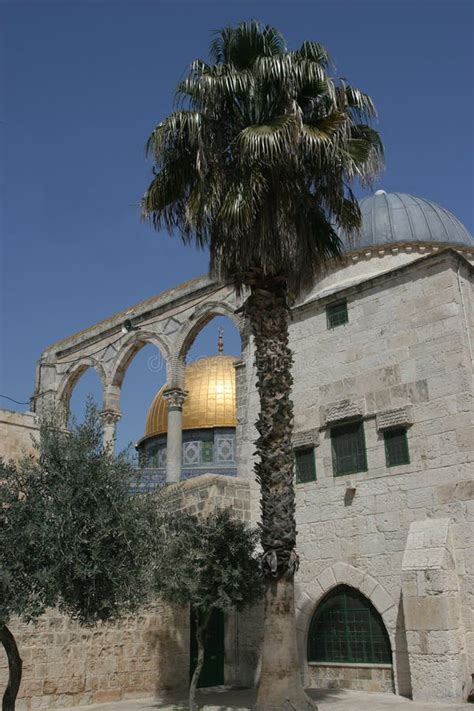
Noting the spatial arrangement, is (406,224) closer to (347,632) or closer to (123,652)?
(347,632)

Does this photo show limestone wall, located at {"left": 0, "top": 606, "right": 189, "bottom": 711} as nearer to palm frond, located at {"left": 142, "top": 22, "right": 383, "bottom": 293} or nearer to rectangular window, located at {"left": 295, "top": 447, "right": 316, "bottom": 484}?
rectangular window, located at {"left": 295, "top": 447, "right": 316, "bottom": 484}

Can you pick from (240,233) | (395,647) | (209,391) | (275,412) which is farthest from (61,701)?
(209,391)

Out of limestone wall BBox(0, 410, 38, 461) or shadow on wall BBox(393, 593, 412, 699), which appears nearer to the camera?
shadow on wall BBox(393, 593, 412, 699)

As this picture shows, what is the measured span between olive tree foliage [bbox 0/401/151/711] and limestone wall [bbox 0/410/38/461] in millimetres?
7829

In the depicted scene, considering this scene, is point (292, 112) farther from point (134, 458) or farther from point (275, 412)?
point (134, 458)

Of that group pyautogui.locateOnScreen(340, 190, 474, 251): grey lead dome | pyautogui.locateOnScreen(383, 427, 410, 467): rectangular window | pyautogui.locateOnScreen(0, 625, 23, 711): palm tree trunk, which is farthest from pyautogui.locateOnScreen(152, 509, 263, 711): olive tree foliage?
pyautogui.locateOnScreen(340, 190, 474, 251): grey lead dome

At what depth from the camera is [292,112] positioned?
9305mm

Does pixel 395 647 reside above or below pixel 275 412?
below

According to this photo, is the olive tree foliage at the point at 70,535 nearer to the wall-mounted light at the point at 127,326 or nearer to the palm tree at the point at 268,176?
the palm tree at the point at 268,176

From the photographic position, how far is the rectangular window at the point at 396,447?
40.0 ft

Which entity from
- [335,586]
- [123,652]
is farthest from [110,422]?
[335,586]

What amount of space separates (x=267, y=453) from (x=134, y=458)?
6.47 ft

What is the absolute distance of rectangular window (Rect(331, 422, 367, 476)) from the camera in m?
12.9

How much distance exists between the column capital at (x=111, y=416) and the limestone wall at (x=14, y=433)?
5.75 m
